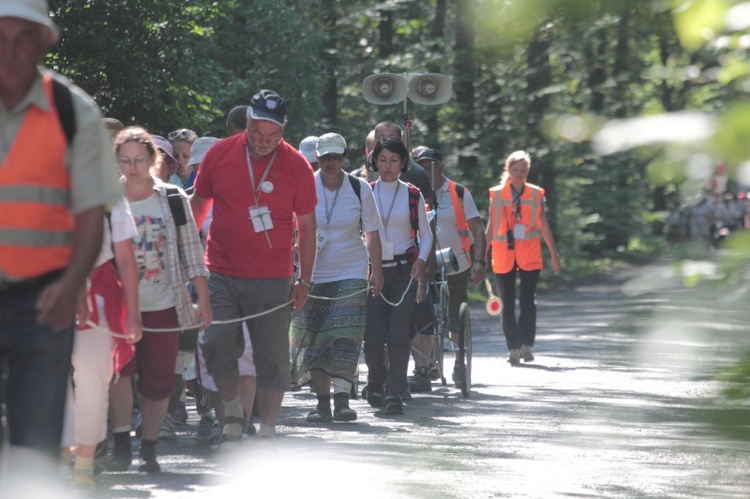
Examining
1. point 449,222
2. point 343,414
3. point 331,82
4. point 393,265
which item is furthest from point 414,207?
point 331,82

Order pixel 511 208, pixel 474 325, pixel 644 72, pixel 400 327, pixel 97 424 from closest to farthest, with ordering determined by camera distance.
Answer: pixel 644 72 < pixel 97 424 < pixel 400 327 < pixel 511 208 < pixel 474 325

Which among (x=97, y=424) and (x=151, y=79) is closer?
(x=97, y=424)

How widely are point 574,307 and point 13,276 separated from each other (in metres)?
20.8

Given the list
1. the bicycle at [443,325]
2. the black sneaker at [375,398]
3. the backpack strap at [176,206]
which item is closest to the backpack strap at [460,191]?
the bicycle at [443,325]

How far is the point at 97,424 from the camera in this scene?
20.9ft

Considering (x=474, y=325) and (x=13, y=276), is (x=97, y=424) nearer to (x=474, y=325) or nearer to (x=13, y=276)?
(x=13, y=276)

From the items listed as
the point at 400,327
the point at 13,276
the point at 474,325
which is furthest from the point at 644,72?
the point at 474,325

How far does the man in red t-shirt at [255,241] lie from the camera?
7965 mm

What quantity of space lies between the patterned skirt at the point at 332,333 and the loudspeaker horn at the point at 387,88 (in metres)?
3.19

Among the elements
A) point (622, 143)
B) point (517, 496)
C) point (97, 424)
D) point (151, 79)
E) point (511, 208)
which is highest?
point (151, 79)

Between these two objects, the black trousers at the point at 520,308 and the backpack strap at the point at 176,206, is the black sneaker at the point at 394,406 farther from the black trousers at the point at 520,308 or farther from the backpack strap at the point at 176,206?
the black trousers at the point at 520,308

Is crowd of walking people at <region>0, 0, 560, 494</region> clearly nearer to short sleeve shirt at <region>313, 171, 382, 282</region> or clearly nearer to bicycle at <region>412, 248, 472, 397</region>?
short sleeve shirt at <region>313, 171, 382, 282</region>

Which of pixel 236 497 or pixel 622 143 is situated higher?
pixel 622 143

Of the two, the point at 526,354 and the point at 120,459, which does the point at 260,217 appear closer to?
the point at 120,459
